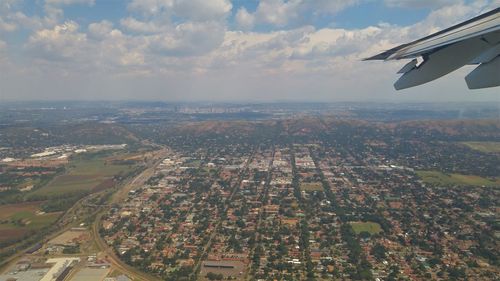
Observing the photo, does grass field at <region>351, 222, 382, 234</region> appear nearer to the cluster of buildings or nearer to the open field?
the cluster of buildings

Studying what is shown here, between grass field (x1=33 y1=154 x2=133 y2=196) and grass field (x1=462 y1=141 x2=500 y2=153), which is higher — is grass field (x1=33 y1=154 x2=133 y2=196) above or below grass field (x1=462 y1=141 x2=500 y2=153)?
below

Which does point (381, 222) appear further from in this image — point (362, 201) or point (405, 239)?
point (362, 201)

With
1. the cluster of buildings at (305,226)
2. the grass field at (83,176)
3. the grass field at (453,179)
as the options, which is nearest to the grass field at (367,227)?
the cluster of buildings at (305,226)

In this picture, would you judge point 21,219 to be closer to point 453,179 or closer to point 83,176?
point 83,176

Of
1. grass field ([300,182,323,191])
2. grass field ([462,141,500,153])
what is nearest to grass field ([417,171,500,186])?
grass field ([300,182,323,191])

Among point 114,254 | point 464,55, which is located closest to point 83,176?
point 114,254

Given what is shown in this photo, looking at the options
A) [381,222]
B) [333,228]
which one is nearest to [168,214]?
[333,228]
